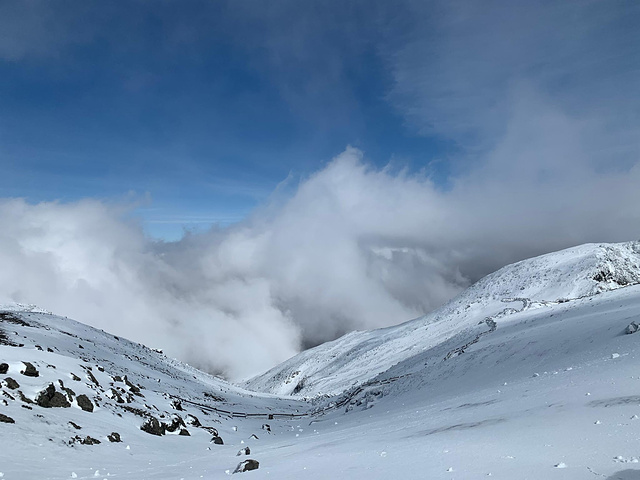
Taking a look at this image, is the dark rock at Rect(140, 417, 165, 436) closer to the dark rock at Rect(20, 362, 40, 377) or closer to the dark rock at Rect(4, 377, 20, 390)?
the dark rock at Rect(20, 362, 40, 377)

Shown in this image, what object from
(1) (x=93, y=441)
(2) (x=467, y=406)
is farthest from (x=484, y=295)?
(1) (x=93, y=441)

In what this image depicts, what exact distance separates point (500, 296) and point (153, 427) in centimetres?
8990

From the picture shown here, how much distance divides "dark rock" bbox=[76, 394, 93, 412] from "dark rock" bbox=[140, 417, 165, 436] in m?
2.90

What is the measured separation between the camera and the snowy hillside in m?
74.0

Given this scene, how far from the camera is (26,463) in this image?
1192cm

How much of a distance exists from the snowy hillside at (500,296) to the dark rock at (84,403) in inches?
2070

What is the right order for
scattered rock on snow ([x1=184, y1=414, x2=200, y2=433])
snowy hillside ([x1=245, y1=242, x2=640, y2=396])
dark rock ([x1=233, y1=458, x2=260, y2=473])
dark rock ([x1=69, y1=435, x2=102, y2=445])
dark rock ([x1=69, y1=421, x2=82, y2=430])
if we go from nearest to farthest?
dark rock ([x1=233, y1=458, x2=260, y2=473]) < dark rock ([x1=69, y1=435, x2=102, y2=445]) < dark rock ([x1=69, y1=421, x2=82, y2=430]) < scattered rock on snow ([x1=184, y1=414, x2=200, y2=433]) < snowy hillside ([x1=245, y1=242, x2=640, y2=396])

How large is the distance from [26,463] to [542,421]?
15550 mm

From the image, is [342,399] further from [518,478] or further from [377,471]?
[518,478]

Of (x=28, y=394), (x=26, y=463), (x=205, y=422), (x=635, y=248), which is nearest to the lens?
(x=26, y=463)

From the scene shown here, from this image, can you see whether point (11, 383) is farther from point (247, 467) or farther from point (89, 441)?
point (247, 467)

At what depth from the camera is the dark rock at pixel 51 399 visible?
56.1 feet

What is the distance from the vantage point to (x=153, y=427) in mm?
20922

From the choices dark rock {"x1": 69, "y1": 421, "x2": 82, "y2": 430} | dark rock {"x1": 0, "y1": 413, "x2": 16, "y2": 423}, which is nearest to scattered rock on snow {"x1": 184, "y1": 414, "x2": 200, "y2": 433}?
dark rock {"x1": 69, "y1": 421, "x2": 82, "y2": 430}
